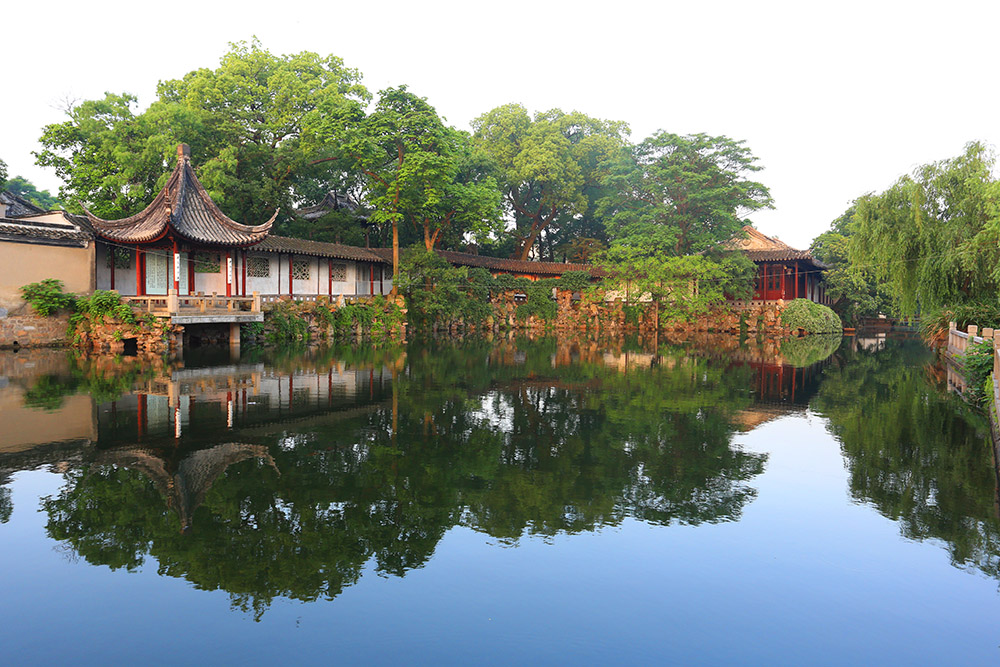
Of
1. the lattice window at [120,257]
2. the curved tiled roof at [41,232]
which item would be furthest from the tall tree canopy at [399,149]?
the curved tiled roof at [41,232]

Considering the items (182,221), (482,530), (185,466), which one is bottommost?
(482,530)

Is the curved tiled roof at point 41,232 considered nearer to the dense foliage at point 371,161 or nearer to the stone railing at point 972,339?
the dense foliage at point 371,161

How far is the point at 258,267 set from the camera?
2819 cm

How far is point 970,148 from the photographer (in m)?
23.4

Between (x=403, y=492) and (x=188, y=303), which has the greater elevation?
(x=188, y=303)

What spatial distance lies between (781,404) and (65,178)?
104ft

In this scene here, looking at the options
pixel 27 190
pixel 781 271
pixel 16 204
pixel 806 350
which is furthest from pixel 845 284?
pixel 27 190

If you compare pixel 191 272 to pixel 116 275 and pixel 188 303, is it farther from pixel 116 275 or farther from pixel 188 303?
pixel 188 303

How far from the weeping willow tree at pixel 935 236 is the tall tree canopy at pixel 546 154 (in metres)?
21.2

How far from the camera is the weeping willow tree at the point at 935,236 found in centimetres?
2191

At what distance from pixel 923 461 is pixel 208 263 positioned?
82.0 ft

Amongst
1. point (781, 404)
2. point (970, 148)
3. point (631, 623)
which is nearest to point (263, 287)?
point (781, 404)

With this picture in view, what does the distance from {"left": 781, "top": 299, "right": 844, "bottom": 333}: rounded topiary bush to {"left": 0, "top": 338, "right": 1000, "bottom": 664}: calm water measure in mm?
28540

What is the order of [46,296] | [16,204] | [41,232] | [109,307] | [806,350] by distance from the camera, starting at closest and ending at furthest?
[109,307] < [46,296] < [41,232] < [806,350] < [16,204]
